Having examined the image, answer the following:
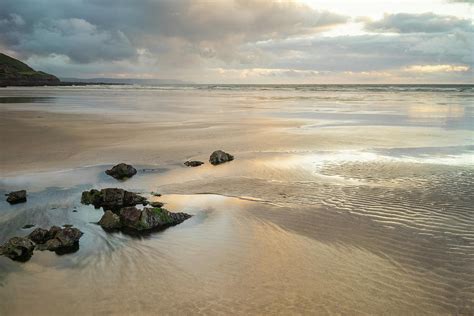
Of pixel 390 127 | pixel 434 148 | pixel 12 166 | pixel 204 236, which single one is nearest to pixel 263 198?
pixel 204 236

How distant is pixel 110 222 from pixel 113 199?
1799 mm

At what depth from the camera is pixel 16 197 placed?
11.9 metres

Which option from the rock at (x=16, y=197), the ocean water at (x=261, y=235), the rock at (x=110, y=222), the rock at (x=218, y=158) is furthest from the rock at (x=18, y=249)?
the rock at (x=218, y=158)

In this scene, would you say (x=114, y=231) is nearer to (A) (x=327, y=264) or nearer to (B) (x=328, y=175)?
(A) (x=327, y=264)

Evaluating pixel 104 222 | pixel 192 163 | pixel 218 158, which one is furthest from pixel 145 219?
pixel 218 158

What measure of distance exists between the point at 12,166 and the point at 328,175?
12235 mm

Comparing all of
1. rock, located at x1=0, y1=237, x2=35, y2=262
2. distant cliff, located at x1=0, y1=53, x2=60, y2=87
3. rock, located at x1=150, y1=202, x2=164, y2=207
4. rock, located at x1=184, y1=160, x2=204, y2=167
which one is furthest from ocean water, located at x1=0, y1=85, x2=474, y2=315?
distant cliff, located at x1=0, y1=53, x2=60, y2=87

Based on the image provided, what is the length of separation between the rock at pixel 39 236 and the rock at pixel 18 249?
321mm

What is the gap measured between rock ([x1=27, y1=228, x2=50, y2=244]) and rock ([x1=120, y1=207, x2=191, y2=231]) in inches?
63.3

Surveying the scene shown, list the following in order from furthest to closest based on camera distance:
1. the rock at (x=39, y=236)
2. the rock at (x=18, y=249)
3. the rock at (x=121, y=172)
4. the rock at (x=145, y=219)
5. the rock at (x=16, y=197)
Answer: the rock at (x=121, y=172) → the rock at (x=16, y=197) → the rock at (x=145, y=219) → the rock at (x=39, y=236) → the rock at (x=18, y=249)

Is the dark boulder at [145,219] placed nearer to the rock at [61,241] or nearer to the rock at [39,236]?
the rock at [61,241]

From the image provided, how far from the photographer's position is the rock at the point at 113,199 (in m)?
11.5

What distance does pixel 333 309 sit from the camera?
6.32 meters

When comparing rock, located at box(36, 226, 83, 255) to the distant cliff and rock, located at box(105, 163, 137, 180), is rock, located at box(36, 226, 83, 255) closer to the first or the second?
rock, located at box(105, 163, 137, 180)
